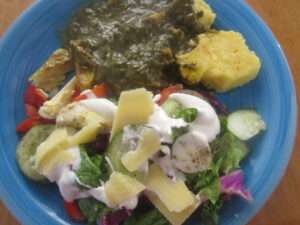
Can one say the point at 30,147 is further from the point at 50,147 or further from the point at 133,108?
the point at 133,108

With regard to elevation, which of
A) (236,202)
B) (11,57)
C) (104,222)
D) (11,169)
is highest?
(11,57)

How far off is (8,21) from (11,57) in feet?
0.63

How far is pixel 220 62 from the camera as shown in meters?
1.68

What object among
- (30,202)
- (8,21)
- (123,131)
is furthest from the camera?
(8,21)

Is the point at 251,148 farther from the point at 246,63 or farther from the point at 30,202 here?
the point at 30,202

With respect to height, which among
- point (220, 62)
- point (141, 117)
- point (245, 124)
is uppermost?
point (141, 117)

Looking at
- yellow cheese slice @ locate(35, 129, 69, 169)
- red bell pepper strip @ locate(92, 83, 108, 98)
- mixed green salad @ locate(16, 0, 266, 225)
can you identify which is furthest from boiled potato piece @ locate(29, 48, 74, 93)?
yellow cheese slice @ locate(35, 129, 69, 169)

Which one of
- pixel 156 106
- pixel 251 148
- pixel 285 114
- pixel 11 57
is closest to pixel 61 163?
pixel 156 106

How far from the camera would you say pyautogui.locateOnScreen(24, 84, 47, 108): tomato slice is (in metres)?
1.68

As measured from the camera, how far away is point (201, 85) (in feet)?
5.62

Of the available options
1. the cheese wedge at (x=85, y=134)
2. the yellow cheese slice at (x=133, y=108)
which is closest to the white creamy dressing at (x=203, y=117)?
the yellow cheese slice at (x=133, y=108)

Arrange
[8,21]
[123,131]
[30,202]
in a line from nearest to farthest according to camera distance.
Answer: [123,131] < [30,202] < [8,21]

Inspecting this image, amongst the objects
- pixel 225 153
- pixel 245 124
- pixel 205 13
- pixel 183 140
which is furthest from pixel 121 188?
pixel 205 13

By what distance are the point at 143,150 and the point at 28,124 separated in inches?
16.4
